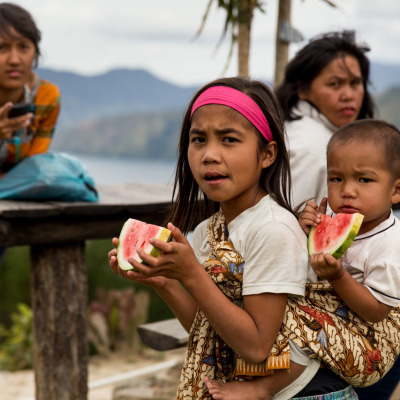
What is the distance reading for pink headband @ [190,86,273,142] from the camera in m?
2.27

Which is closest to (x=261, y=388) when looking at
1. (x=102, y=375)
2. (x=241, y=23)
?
(x=241, y=23)

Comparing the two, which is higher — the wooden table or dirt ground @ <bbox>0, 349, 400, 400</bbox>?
the wooden table

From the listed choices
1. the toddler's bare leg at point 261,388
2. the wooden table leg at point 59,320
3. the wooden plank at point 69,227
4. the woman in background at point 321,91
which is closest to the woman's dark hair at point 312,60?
the woman in background at point 321,91

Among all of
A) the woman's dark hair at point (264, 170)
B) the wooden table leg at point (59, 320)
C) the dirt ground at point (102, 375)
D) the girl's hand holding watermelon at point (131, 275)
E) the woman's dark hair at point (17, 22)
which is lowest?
the dirt ground at point (102, 375)

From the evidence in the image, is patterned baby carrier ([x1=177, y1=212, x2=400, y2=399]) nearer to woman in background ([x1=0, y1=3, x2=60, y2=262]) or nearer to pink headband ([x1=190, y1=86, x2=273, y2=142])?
pink headband ([x1=190, y1=86, x2=273, y2=142])

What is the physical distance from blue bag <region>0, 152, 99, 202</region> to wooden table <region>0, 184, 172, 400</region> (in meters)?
0.07

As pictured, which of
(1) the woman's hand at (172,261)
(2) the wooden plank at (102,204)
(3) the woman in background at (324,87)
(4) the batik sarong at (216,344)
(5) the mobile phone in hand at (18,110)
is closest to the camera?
(1) the woman's hand at (172,261)

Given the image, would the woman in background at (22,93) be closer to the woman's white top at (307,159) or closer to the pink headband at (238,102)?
the woman's white top at (307,159)

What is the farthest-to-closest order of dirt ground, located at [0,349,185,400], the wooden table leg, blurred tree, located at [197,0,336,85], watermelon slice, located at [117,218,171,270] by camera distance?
dirt ground, located at [0,349,185,400], blurred tree, located at [197,0,336,85], the wooden table leg, watermelon slice, located at [117,218,171,270]

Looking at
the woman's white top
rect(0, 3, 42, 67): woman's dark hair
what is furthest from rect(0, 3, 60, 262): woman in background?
the woman's white top

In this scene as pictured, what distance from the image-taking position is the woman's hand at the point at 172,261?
201 centimetres

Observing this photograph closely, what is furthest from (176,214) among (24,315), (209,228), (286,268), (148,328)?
(24,315)

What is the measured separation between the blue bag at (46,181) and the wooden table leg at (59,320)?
0.53 meters

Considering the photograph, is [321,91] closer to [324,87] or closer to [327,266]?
[324,87]
